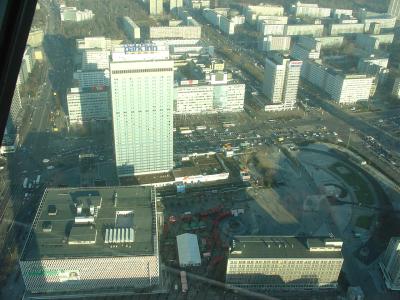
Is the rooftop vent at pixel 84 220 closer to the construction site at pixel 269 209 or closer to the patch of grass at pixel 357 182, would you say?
the construction site at pixel 269 209

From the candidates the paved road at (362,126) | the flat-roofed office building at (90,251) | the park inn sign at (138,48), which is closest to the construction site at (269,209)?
the flat-roofed office building at (90,251)

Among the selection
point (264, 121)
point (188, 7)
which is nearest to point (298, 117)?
point (264, 121)

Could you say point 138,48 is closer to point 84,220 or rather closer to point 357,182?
point 84,220

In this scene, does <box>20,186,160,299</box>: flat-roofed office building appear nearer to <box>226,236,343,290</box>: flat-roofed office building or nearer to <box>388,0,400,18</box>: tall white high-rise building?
<box>226,236,343,290</box>: flat-roofed office building

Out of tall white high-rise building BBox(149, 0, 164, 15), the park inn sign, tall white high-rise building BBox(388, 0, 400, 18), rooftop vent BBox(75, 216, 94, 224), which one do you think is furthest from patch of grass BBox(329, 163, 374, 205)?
tall white high-rise building BBox(388, 0, 400, 18)

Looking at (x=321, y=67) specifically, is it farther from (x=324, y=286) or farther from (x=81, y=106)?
(x=324, y=286)

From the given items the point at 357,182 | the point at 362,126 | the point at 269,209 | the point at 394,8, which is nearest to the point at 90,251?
the point at 269,209
